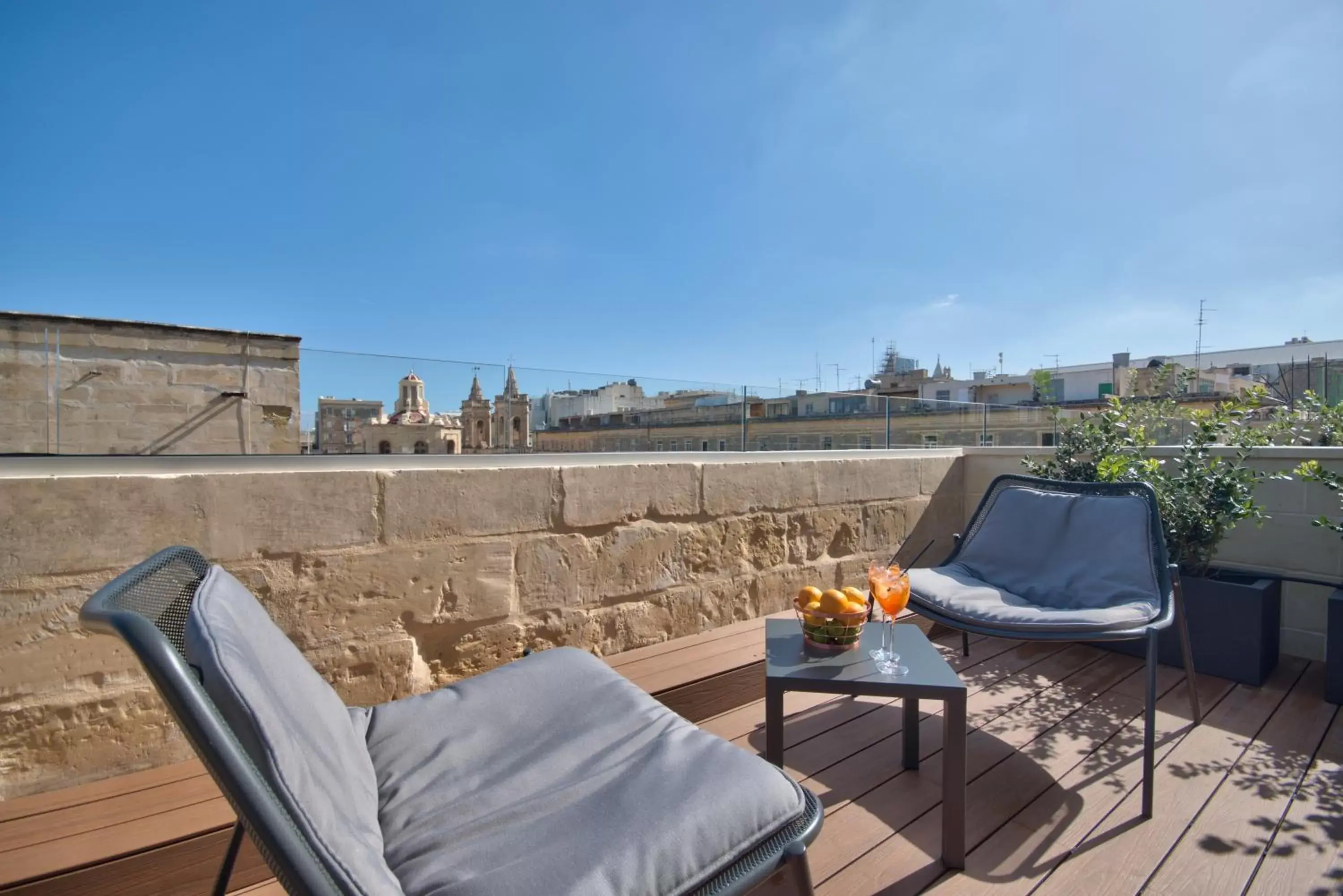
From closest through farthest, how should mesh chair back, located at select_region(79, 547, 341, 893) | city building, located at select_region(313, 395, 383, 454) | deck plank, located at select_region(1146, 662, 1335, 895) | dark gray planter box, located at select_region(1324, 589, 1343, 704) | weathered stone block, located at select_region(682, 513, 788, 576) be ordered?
mesh chair back, located at select_region(79, 547, 341, 893), deck plank, located at select_region(1146, 662, 1335, 895), city building, located at select_region(313, 395, 383, 454), dark gray planter box, located at select_region(1324, 589, 1343, 704), weathered stone block, located at select_region(682, 513, 788, 576)

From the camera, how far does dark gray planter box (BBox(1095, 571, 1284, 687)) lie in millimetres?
2307

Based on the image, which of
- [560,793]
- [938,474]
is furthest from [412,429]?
[938,474]

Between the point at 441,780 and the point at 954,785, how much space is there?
1126mm

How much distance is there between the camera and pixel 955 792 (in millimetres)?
1351

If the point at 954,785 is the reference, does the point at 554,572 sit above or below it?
above

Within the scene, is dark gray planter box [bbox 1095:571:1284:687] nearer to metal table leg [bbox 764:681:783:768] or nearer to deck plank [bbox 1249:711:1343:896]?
deck plank [bbox 1249:711:1343:896]

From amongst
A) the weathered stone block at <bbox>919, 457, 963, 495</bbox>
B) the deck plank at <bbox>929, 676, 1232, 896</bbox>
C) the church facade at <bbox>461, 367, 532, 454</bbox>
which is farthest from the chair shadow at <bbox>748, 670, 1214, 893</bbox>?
the weathered stone block at <bbox>919, 457, 963, 495</bbox>

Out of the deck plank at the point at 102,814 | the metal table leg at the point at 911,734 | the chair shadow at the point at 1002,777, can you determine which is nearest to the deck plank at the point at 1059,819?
the chair shadow at the point at 1002,777

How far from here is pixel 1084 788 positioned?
1.67 m

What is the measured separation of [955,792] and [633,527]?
4.72 ft

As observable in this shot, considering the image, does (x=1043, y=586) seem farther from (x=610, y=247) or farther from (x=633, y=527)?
(x=610, y=247)

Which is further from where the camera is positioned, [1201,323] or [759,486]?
[1201,323]

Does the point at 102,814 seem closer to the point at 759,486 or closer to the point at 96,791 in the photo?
the point at 96,791

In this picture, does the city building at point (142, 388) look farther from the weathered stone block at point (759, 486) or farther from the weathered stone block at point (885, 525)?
the weathered stone block at point (885, 525)
